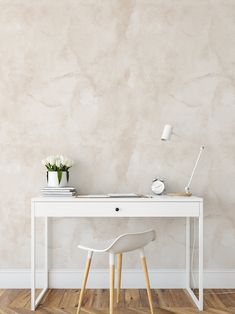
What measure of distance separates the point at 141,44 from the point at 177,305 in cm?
205

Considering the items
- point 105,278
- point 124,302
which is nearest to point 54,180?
point 105,278

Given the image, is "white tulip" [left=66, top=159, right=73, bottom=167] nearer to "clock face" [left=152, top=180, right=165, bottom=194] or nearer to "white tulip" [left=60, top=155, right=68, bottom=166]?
"white tulip" [left=60, top=155, right=68, bottom=166]

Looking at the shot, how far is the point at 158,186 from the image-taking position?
3.42 meters

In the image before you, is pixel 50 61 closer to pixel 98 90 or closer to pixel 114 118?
pixel 98 90

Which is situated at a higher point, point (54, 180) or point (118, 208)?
point (54, 180)

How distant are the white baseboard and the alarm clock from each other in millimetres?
661

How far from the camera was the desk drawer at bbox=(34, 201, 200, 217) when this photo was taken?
3.02m

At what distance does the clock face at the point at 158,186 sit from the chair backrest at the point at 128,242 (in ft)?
2.19

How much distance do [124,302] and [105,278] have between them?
0.38m

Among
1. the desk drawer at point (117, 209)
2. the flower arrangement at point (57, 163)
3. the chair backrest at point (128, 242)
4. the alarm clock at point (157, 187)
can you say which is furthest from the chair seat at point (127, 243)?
the flower arrangement at point (57, 163)

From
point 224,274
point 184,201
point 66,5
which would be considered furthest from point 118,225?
point 66,5

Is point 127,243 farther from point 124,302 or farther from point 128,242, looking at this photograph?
point 124,302

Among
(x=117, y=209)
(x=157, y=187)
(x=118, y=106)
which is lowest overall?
(x=117, y=209)

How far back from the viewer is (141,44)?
355 cm
